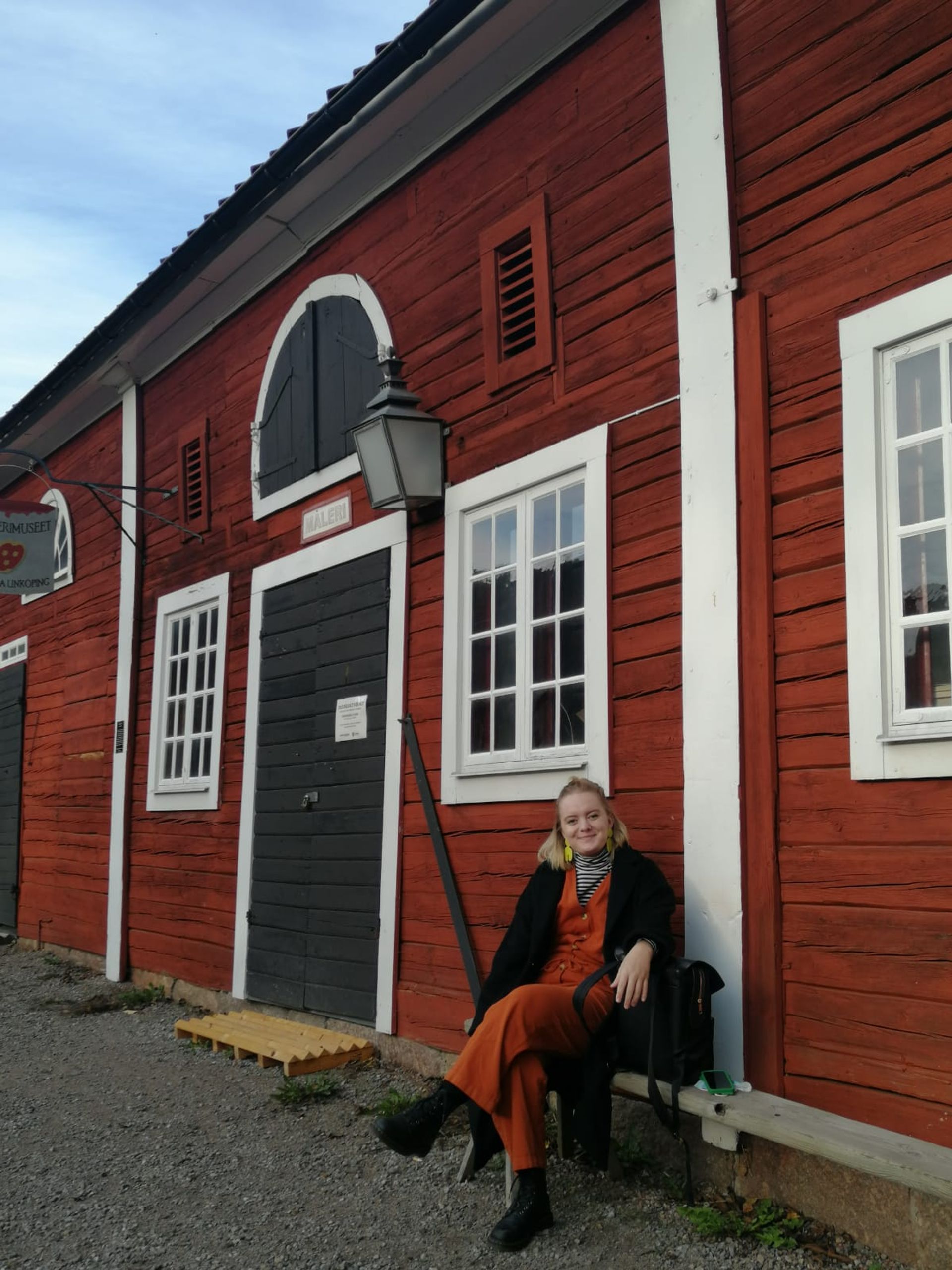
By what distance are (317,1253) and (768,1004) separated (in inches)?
64.0

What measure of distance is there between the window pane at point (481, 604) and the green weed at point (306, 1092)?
84.8 inches

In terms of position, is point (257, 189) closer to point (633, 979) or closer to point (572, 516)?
point (572, 516)

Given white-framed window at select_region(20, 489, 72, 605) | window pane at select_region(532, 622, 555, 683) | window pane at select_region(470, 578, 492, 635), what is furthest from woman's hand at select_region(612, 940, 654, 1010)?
white-framed window at select_region(20, 489, 72, 605)

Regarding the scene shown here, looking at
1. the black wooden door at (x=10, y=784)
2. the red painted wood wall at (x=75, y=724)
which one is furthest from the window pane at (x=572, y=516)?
the black wooden door at (x=10, y=784)

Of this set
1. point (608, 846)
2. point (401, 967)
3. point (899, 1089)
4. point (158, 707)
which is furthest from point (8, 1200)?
point (158, 707)

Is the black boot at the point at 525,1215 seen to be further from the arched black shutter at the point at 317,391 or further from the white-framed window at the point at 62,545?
the white-framed window at the point at 62,545

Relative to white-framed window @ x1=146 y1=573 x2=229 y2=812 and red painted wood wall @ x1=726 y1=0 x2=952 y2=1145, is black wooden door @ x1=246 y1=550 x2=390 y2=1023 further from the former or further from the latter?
red painted wood wall @ x1=726 y1=0 x2=952 y2=1145

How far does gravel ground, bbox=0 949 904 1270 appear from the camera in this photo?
387cm

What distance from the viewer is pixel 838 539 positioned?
407 cm

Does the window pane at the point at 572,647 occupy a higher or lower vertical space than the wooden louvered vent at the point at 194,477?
lower

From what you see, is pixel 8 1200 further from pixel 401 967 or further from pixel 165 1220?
pixel 401 967

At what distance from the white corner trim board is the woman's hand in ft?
1.27

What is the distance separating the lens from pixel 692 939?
4.41 meters

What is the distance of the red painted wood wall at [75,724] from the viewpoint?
10.0 metres
